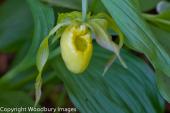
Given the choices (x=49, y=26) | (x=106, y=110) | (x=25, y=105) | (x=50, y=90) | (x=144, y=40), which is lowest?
(x=50, y=90)

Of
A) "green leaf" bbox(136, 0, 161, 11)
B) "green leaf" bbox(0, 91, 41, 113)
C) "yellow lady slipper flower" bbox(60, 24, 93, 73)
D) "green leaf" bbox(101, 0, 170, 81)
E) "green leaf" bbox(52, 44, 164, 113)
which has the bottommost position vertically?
"green leaf" bbox(0, 91, 41, 113)

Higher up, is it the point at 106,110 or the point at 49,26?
the point at 49,26

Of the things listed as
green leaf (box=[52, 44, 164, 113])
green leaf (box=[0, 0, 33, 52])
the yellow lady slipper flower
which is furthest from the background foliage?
green leaf (box=[0, 0, 33, 52])

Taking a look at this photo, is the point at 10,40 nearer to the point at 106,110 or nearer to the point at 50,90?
the point at 50,90

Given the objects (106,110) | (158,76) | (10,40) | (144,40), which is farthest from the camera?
(10,40)

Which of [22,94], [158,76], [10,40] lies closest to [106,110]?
[158,76]

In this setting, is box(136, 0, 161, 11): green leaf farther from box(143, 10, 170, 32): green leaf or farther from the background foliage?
box(143, 10, 170, 32): green leaf
